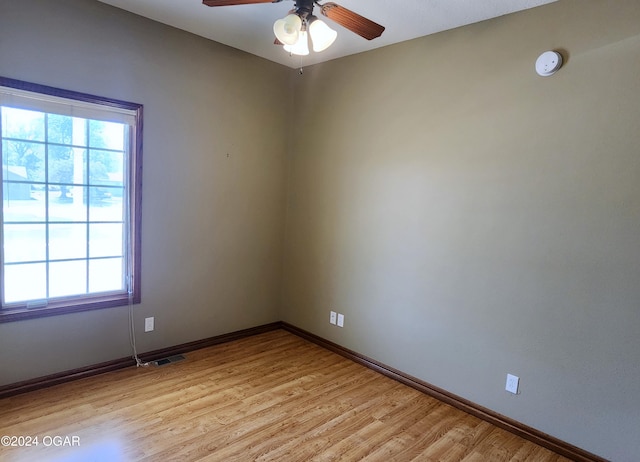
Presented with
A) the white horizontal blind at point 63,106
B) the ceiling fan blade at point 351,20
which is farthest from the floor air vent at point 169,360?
the ceiling fan blade at point 351,20

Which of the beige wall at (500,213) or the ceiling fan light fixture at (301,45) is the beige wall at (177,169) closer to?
the beige wall at (500,213)

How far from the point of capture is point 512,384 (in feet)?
8.22

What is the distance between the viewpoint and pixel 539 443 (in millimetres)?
2375

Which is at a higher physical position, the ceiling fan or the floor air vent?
the ceiling fan

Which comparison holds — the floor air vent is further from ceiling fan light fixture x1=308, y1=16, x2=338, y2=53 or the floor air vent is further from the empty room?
ceiling fan light fixture x1=308, y1=16, x2=338, y2=53

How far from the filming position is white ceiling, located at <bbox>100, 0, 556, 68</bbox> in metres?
2.43

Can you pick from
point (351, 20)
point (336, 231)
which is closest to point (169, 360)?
point (336, 231)

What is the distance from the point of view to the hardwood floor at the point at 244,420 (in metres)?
2.16

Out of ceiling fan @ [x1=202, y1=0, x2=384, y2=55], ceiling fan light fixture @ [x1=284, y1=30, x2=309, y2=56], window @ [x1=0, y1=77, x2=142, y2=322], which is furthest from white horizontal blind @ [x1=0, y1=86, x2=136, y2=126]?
ceiling fan light fixture @ [x1=284, y1=30, x2=309, y2=56]

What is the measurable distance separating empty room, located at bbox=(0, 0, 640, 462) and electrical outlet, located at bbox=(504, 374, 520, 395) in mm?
13

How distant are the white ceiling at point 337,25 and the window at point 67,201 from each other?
29.3 inches

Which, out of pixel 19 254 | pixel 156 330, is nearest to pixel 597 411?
pixel 156 330

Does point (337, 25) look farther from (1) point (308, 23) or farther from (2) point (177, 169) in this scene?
(2) point (177, 169)

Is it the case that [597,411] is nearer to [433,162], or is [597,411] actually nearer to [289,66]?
[433,162]
